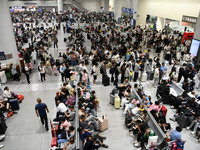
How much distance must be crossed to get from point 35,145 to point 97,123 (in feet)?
8.62

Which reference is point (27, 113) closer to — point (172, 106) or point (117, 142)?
point (117, 142)

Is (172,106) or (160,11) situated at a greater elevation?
→ (160,11)

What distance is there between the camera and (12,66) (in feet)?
35.0

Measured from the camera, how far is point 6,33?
10.6m

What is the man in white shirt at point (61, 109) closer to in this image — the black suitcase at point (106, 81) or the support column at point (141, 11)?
the black suitcase at point (106, 81)

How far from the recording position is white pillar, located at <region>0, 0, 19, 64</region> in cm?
1025

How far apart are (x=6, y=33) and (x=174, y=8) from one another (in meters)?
19.0

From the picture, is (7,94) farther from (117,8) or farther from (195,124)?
(117,8)

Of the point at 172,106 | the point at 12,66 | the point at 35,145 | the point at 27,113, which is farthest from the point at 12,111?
the point at 172,106

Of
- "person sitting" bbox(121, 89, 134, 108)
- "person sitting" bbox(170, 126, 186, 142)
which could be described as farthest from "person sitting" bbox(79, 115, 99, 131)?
"person sitting" bbox(170, 126, 186, 142)

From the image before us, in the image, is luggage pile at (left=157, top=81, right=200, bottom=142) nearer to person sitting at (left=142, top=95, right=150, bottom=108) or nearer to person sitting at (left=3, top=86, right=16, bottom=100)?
person sitting at (left=142, top=95, right=150, bottom=108)

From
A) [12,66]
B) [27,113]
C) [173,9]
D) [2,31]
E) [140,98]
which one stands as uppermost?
[173,9]

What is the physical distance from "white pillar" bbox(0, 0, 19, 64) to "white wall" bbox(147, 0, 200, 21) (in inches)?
669

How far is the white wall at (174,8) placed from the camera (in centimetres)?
1681
